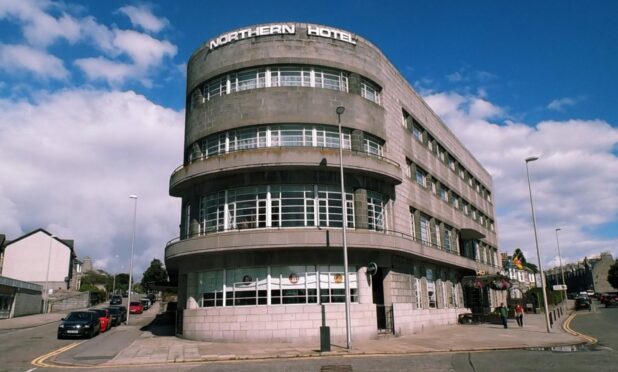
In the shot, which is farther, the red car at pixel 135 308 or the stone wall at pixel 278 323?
the red car at pixel 135 308

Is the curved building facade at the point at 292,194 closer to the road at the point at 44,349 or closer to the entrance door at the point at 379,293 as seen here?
the entrance door at the point at 379,293

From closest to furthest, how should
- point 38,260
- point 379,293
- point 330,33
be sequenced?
1. point 379,293
2. point 330,33
3. point 38,260

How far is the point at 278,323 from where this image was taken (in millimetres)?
23609

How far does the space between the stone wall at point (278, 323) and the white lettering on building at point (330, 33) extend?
15585mm

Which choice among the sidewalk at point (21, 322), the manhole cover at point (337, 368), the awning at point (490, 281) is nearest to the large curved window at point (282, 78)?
the manhole cover at point (337, 368)

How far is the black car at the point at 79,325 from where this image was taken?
27.9 metres

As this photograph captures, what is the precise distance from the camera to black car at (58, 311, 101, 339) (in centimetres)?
2791

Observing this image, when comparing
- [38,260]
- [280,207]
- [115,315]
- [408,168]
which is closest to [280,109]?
[280,207]

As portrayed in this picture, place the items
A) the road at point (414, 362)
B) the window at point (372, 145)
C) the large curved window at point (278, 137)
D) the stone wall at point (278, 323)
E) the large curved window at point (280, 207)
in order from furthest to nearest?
1. the window at point (372, 145)
2. the large curved window at point (278, 137)
3. the large curved window at point (280, 207)
4. the stone wall at point (278, 323)
5. the road at point (414, 362)

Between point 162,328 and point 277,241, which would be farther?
point 162,328

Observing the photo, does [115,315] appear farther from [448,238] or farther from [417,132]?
[417,132]

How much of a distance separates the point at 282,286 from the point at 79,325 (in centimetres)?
1282

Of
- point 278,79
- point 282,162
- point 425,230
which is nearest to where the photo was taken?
point 282,162

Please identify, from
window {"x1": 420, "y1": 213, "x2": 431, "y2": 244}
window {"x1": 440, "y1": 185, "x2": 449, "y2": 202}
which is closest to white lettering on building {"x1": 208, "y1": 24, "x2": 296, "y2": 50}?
window {"x1": 420, "y1": 213, "x2": 431, "y2": 244}
